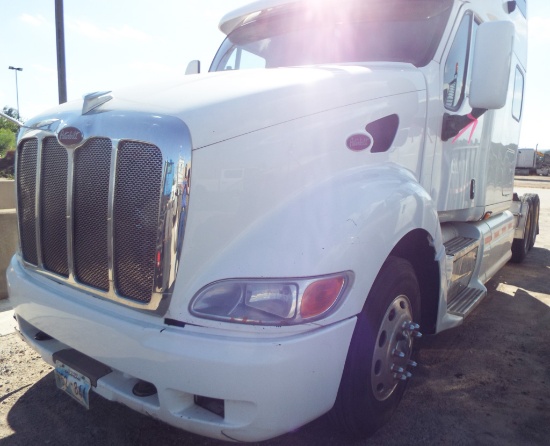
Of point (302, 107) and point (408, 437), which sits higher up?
point (302, 107)

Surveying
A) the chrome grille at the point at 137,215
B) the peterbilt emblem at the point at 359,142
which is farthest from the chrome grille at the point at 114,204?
the peterbilt emblem at the point at 359,142

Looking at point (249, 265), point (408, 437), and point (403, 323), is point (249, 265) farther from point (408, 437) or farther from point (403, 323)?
point (408, 437)

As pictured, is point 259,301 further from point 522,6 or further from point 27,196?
point 522,6

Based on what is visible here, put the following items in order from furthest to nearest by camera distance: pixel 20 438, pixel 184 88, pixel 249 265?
pixel 20 438
pixel 184 88
pixel 249 265

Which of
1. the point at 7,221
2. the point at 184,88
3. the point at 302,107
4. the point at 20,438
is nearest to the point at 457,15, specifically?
the point at 302,107

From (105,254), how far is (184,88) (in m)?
0.94

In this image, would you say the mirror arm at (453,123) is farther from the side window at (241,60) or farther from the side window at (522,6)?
the side window at (522,6)

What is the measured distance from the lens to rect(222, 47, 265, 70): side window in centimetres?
402

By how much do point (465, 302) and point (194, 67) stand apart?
3347 millimetres

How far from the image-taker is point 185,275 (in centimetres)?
208

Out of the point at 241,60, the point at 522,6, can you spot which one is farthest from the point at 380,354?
the point at 522,6

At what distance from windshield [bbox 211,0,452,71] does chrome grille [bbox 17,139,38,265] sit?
195cm

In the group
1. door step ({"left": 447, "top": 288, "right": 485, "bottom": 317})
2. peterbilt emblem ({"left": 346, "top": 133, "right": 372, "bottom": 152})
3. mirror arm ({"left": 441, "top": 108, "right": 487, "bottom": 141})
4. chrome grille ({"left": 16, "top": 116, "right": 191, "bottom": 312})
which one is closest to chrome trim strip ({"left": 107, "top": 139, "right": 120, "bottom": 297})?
chrome grille ({"left": 16, "top": 116, "right": 191, "bottom": 312})

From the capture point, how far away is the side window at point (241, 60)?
158 inches
